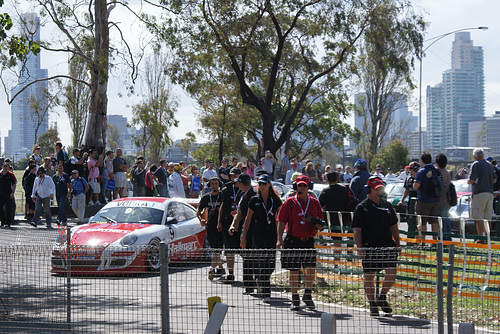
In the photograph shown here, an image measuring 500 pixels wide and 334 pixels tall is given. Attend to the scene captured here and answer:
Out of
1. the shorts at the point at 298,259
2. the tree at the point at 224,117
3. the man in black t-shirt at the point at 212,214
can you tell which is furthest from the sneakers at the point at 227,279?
the tree at the point at 224,117

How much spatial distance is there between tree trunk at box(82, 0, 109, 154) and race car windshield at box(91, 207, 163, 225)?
12592 millimetres

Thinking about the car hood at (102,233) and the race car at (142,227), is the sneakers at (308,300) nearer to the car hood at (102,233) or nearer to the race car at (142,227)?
the race car at (142,227)

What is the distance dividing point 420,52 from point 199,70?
9783 mm

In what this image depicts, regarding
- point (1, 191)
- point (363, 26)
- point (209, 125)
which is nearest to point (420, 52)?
point (363, 26)

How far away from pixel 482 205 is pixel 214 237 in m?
6.77

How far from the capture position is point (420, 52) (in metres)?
31.2

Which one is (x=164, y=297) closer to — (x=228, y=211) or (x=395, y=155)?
(x=228, y=211)

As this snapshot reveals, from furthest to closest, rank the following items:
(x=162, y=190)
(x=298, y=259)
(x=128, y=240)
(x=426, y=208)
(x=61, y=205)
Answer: (x=162, y=190) < (x=61, y=205) < (x=426, y=208) < (x=128, y=240) < (x=298, y=259)

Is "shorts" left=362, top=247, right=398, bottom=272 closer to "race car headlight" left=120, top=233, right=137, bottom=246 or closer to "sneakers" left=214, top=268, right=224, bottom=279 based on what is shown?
"sneakers" left=214, top=268, right=224, bottom=279

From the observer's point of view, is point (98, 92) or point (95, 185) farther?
point (98, 92)

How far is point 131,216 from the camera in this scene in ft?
42.5

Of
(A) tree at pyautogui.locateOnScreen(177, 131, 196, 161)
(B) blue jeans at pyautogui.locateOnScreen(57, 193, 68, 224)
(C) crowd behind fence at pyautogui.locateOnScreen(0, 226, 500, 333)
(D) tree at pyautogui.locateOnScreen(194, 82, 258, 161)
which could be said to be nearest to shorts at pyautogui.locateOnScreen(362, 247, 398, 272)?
(C) crowd behind fence at pyautogui.locateOnScreen(0, 226, 500, 333)

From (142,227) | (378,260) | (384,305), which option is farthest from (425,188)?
(378,260)

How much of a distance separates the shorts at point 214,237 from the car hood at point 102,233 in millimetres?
1266
